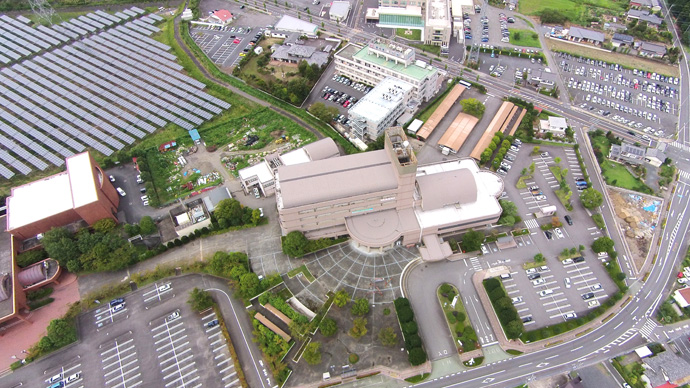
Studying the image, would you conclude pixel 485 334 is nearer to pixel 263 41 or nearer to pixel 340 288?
pixel 340 288

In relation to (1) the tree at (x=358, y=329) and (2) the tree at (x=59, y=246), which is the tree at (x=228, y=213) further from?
(1) the tree at (x=358, y=329)

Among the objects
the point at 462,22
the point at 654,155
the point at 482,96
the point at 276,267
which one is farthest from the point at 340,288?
the point at 462,22

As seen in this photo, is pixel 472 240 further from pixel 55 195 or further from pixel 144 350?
pixel 55 195

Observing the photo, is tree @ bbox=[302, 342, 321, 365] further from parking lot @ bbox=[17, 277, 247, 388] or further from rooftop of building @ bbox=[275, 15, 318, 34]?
rooftop of building @ bbox=[275, 15, 318, 34]

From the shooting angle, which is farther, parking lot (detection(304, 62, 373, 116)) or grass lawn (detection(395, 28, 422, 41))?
grass lawn (detection(395, 28, 422, 41))

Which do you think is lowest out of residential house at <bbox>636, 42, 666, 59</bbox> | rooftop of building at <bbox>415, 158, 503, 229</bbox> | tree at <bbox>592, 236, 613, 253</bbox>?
tree at <bbox>592, 236, 613, 253</bbox>

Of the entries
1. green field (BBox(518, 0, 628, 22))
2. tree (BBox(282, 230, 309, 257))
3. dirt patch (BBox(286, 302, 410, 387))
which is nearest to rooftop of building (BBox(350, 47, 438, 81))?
tree (BBox(282, 230, 309, 257))
